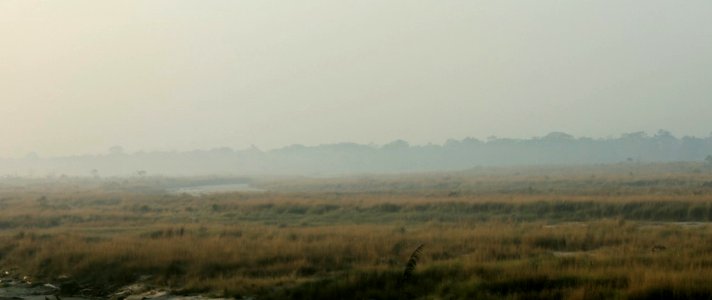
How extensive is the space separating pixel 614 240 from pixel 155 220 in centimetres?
2799

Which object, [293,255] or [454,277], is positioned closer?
[454,277]

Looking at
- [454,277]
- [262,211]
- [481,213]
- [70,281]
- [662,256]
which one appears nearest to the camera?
[454,277]

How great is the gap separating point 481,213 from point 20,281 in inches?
1040

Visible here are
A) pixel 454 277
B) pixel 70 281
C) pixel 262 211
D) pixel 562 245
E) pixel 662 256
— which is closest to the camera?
pixel 454 277

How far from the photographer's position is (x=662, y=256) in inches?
758

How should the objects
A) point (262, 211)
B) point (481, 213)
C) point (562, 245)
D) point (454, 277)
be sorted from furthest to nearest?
point (262, 211), point (481, 213), point (562, 245), point (454, 277)

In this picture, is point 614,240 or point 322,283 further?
point 614,240

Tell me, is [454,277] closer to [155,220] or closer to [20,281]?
[20,281]

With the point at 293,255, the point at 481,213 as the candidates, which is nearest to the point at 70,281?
the point at 293,255

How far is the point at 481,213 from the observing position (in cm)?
4225

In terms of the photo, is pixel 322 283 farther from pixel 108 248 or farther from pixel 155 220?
pixel 155 220

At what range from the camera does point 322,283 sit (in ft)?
59.6

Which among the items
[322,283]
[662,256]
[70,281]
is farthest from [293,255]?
[662,256]

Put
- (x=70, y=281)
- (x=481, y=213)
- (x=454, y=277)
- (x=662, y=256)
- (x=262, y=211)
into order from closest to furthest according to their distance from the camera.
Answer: (x=454, y=277) → (x=662, y=256) → (x=70, y=281) → (x=481, y=213) → (x=262, y=211)
